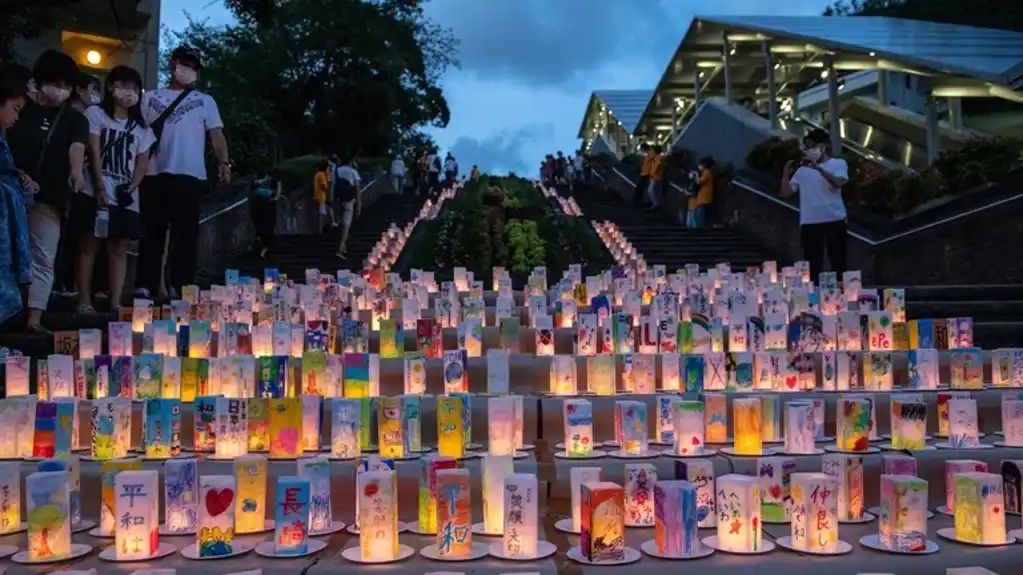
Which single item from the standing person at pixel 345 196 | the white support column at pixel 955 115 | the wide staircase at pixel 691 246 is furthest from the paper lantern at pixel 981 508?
the white support column at pixel 955 115

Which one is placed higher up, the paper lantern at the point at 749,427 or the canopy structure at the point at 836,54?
the canopy structure at the point at 836,54

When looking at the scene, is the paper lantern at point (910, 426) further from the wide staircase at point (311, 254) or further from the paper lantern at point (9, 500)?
the wide staircase at point (311, 254)

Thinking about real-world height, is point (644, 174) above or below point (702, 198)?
above

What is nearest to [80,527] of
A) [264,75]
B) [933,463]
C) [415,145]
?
[933,463]

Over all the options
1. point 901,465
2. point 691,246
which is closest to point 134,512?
point 901,465

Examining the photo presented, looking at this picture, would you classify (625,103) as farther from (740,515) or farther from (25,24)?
(740,515)

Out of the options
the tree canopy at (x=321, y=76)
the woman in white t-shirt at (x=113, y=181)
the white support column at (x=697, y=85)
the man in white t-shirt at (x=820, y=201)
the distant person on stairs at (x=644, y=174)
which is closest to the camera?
the woman in white t-shirt at (x=113, y=181)

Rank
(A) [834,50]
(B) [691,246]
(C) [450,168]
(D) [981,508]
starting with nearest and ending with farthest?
1. (D) [981,508]
2. (B) [691,246]
3. (A) [834,50]
4. (C) [450,168]

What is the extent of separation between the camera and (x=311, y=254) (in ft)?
36.7

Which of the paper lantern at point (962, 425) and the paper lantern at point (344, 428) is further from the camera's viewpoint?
the paper lantern at point (962, 425)

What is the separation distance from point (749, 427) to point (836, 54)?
43.5ft

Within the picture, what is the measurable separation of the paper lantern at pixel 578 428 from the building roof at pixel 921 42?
33.8ft

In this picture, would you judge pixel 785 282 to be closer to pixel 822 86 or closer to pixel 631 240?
pixel 631 240

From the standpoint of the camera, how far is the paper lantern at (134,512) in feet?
8.97
